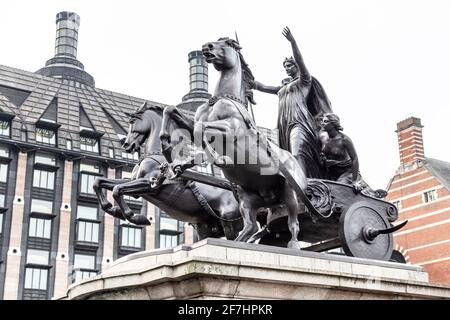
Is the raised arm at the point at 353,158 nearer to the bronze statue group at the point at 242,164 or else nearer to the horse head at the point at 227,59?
the bronze statue group at the point at 242,164

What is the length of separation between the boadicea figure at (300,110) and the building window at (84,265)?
111 ft

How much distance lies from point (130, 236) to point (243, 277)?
39.3m

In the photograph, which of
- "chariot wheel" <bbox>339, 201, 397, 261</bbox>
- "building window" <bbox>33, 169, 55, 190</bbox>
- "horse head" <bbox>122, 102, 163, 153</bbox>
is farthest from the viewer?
"building window" <bbox>33, 169, 55, 190</bbox>

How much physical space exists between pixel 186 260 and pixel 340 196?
3713mm

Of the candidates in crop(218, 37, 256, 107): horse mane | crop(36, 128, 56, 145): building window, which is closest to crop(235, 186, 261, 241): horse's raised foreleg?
crop(218, 37, 256, 107): horse mane

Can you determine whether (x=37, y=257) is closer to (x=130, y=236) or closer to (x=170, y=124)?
(x=130, y=236)

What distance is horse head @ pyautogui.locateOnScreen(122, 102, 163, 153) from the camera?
11344 mm

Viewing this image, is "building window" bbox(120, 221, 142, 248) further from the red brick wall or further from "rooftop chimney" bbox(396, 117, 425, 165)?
"rooftop chimney" bbox(396, 117, 425, 165)

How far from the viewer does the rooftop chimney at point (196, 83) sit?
2297 inches

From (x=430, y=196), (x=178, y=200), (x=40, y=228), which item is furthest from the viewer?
(x=40, y=228)

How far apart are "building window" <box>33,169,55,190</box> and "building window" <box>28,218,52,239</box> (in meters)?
2.32

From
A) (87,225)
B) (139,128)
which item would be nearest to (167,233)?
(87,225)

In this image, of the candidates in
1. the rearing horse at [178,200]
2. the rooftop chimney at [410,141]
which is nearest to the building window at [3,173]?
the rooftop chimney at [410,141]

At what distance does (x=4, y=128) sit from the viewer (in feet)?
143
